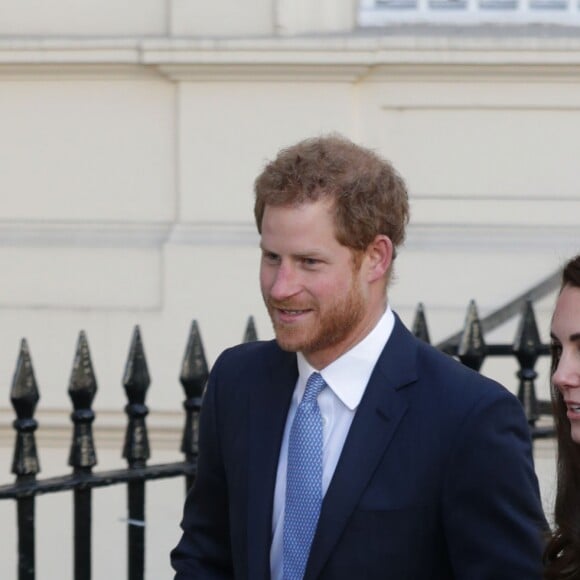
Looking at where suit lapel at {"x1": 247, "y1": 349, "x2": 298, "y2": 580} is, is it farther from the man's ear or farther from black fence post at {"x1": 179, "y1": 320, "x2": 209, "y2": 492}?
black fence post at {"x1": 179, "y1": 320, "x2": 209, "y2": 492}

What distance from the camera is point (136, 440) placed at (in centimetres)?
529

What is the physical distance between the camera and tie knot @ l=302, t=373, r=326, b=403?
12.0ft

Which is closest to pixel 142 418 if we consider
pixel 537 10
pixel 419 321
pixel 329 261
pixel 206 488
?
pixel 419 321

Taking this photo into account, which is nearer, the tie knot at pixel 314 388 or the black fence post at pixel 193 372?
the tie knot at pixel 314 388

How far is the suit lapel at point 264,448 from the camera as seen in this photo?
3613mm

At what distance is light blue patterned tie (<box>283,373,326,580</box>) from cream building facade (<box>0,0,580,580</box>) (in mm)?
3489

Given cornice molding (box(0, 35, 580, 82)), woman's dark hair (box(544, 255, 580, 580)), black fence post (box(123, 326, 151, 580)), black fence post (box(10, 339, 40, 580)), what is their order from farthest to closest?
cornice molding (box(0, 35, 580, 82)) → black fence post (box(123, 326, 151, 580)) → black fence post (box(10, 339, 40, 580)) → woman's dark hair (box(544, 255, 580, 580))

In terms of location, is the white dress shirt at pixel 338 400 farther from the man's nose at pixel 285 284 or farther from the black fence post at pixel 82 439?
the black fence post at pixel 82 439

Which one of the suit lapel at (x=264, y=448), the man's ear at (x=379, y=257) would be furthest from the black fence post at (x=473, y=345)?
the man's ear at (x=379, y=257)

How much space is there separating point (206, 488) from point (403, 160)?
139 inches

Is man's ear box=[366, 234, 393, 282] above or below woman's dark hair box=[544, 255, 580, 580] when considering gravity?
above

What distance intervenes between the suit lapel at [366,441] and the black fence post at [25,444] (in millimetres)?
1710

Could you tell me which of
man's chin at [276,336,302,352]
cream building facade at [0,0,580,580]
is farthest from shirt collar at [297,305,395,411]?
cream building facade at [0,0,580,580]

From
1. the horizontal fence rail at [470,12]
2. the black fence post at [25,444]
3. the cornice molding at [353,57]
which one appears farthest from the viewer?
the horizontal fence rail at [470,12]
